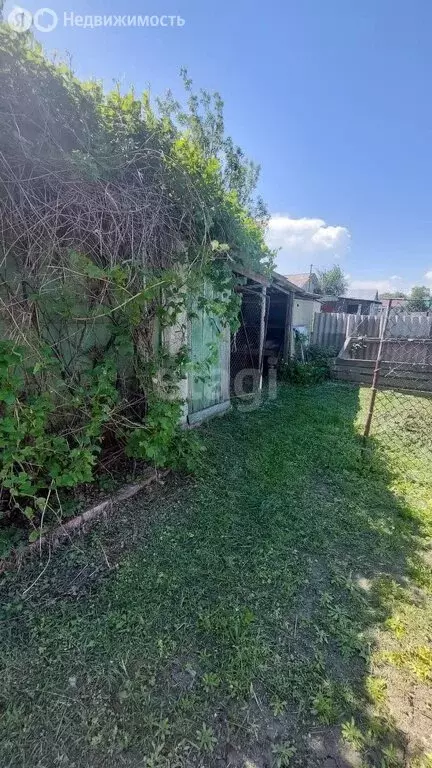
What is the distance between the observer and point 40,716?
1256 mm

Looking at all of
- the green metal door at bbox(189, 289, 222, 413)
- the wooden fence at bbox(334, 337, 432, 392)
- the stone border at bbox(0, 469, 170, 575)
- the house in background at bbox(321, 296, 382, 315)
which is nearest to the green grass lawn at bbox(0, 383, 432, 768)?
the stone border at bbox(0, 469, 170, 575)

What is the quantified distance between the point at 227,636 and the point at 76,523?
4.28 feet

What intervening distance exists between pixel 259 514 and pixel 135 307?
1.91m

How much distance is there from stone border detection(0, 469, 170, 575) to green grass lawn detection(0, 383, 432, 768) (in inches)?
3.3

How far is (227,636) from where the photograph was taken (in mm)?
1612

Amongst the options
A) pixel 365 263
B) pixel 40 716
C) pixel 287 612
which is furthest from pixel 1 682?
pixel 365 263

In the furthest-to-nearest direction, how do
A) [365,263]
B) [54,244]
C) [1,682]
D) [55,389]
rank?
1. [365,263]
2. [55,389]
3. [54,244]
4. [1,682]

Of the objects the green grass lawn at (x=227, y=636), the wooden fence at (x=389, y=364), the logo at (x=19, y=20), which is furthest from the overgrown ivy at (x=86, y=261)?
the wooden fence at (x=389, y=364)

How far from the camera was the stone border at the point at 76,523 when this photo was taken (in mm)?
1968

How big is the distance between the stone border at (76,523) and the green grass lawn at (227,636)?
0.08 metres

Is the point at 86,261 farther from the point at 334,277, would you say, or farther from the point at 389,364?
the point at 334,277

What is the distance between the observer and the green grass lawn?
1.21 m

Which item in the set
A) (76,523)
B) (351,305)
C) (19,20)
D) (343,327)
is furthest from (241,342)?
(351,305)

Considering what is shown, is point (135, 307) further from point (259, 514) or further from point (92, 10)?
point (92, 10)
